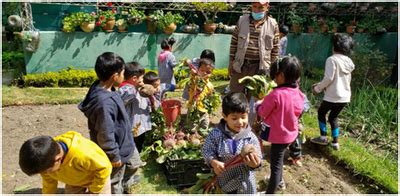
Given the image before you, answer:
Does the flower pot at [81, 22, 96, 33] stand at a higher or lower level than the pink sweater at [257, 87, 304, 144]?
higher

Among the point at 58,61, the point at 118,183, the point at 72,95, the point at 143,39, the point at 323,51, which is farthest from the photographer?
the point at 323,51

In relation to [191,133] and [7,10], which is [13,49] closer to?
[7,10]

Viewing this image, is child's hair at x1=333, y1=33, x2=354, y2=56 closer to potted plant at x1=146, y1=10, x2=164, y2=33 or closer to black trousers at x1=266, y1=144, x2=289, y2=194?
black trousers at x1=266, y1=144, x2=289, y2=194

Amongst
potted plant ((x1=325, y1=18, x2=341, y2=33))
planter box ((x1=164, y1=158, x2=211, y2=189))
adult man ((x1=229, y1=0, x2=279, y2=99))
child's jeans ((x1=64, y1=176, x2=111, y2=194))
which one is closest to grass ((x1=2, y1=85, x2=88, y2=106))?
adult man ((x1=229, y1=0, x2=279, y2=99))

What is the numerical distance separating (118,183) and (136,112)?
34.8 inches

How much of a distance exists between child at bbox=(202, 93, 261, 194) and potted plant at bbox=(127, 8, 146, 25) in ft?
19.8

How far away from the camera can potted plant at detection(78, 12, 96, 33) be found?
25.0 feet

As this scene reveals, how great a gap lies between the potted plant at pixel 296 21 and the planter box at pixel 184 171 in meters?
7.40

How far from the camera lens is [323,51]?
10594 mm

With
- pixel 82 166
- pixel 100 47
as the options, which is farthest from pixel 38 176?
pixel 100 47

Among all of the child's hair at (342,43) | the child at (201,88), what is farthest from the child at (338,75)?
the child at (201,88)

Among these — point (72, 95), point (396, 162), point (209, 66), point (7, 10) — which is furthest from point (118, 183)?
point (7, 10)

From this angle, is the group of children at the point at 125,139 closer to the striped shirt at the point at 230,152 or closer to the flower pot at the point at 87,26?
the striped shirt at the point at 230,152

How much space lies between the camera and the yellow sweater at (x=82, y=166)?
2357 mm
